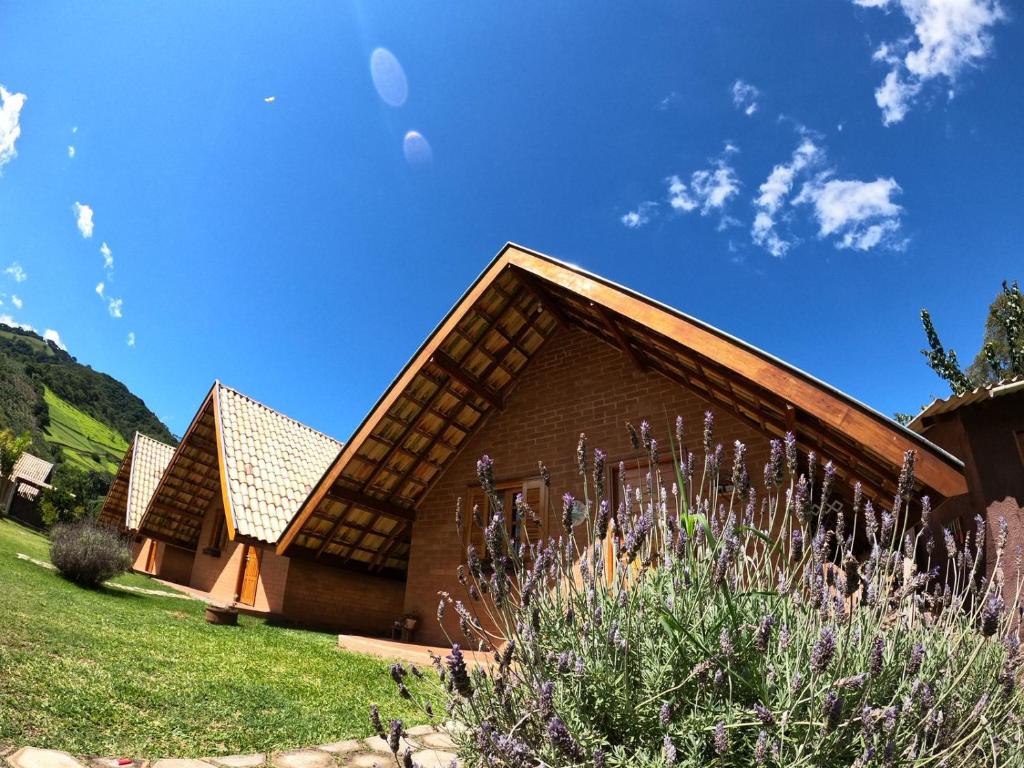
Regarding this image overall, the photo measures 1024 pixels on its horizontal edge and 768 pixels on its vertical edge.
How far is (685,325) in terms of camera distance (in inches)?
207

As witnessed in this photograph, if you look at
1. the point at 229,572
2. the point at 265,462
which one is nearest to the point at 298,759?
the point at 265,462

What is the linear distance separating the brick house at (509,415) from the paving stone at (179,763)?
3443 millimetres

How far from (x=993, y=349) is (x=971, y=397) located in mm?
15938

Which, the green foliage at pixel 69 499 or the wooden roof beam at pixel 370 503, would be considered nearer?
the wooden roof beam at pixel 370 503

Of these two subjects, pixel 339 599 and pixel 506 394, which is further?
pixel 339 599

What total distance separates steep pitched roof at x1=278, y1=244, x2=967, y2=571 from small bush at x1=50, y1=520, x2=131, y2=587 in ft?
10.2

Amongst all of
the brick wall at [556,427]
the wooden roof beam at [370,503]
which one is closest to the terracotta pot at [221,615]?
the wooden roof beam at [370,503]

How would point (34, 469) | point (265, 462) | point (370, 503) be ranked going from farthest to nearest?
1. point (34, 469)
2. point (265, 462)
3. point (370, 503)

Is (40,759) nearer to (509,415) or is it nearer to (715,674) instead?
(715,674)

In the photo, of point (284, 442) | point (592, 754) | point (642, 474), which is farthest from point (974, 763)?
point (284, 442)

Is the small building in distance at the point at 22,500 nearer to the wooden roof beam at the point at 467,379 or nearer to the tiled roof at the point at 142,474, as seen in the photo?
the tiled roof at the point at 142,474

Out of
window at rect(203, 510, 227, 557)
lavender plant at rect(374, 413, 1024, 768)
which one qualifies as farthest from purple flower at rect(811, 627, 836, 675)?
window at rect(203, 510, 227, 557)

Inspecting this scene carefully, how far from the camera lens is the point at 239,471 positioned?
36.6ft

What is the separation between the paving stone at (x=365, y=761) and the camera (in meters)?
2.80
